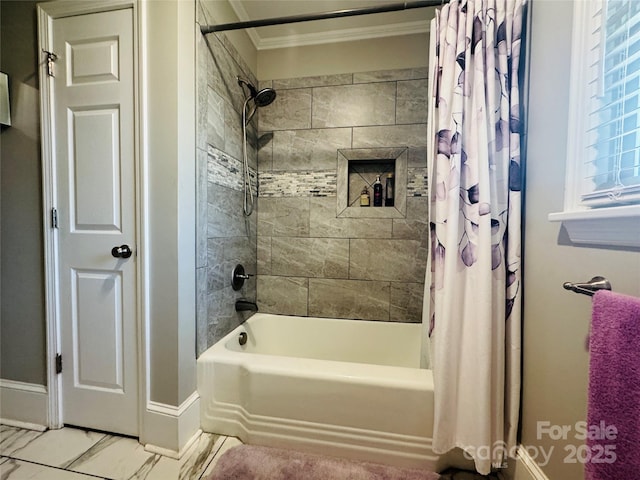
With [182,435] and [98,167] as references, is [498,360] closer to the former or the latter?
[182,435]

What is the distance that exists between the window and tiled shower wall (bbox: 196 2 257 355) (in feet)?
5.04

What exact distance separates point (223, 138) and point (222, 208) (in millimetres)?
434

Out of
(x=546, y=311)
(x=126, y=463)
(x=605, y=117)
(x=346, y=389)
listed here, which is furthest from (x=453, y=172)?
(x=126, y=463)

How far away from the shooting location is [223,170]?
170 cm

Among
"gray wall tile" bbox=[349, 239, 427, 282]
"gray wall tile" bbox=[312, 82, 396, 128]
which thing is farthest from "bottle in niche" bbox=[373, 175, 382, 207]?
"gray wall tile" bbox=[312, 82, 396, 128]

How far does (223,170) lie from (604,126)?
66.3 inches

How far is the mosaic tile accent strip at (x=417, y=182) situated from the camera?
1975 mm

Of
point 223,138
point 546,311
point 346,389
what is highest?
point 223,138

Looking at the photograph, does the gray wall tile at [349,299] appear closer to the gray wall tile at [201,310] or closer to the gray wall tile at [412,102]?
the gray wall tile at [201,310]

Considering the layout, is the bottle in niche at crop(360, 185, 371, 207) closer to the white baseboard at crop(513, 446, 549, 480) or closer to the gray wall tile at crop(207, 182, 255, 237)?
the gray wall tile at crop(207, 182, 255, 237)

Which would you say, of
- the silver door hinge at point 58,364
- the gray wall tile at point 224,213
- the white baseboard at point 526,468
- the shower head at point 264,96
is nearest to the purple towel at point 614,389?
the white baseboard at point 526,468

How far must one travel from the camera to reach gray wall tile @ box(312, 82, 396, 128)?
201cm

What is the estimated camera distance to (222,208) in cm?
170

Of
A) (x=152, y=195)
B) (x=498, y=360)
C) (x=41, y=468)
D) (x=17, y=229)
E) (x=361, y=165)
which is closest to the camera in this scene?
(x=498, y=360)
